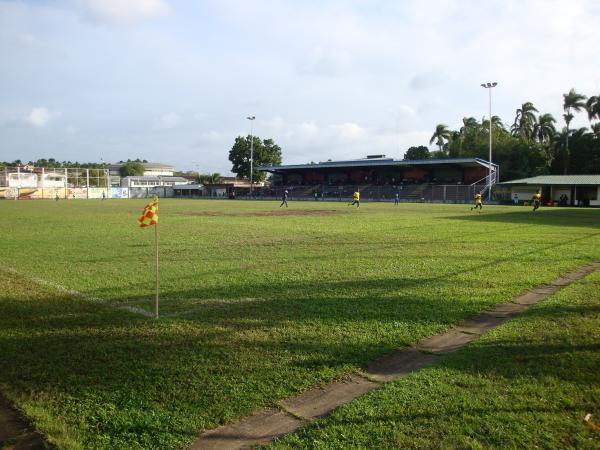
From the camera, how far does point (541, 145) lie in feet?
225

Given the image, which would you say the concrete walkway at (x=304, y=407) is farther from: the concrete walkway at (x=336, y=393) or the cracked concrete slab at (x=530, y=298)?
the cracked concrete slab at (x=530, y=298)

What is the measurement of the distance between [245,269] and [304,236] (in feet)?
22.8

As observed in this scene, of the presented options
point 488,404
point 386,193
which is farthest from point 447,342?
point 386,193

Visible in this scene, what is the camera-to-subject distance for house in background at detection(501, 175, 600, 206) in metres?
48.4

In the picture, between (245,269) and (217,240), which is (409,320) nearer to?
(245,269)

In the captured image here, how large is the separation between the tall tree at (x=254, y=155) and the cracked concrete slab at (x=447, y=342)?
94225mm

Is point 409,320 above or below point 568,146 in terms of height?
below

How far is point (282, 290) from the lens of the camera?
27.3 feet

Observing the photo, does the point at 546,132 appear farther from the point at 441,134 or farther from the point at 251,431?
the point at 251,431

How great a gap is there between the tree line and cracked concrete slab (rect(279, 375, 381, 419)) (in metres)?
69.0

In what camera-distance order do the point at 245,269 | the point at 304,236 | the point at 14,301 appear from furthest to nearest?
the point at 304,236 → the point at 245,269 → the point at 14,301

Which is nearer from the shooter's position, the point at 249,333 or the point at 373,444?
the point at 373,444

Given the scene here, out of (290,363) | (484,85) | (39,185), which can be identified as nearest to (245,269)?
(290,363)

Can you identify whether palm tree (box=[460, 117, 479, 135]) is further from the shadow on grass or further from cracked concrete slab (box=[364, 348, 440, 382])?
cracked concrete slab (box=[364, 348, 440, 382])
